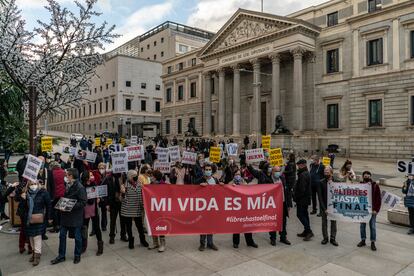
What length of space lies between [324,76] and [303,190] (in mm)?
30319

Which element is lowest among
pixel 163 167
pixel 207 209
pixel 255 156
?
pixel 207 209

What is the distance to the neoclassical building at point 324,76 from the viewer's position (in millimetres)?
29250

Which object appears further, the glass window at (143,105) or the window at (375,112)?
the glass window at (143,105)

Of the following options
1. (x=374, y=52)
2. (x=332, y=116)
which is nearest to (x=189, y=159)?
(x=332, y=116)

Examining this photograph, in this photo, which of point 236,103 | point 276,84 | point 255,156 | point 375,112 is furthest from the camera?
point 236,103

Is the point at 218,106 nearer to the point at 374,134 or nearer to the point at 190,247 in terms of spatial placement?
the point at 374,134

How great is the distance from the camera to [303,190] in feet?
26.5

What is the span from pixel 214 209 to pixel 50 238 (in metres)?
4.42

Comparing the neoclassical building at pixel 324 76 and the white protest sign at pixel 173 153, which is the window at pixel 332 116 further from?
the white protest sign at pixel 173 153

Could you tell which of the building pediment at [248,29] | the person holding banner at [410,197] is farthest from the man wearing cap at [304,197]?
the building pediment at [248,29]

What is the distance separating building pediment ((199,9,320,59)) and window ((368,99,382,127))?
10221 millimetres

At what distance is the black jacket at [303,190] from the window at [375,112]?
26.7 meters

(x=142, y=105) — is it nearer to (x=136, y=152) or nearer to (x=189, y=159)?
(x=189, y=159)

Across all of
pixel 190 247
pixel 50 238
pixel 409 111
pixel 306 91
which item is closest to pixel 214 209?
pixel 190 247
